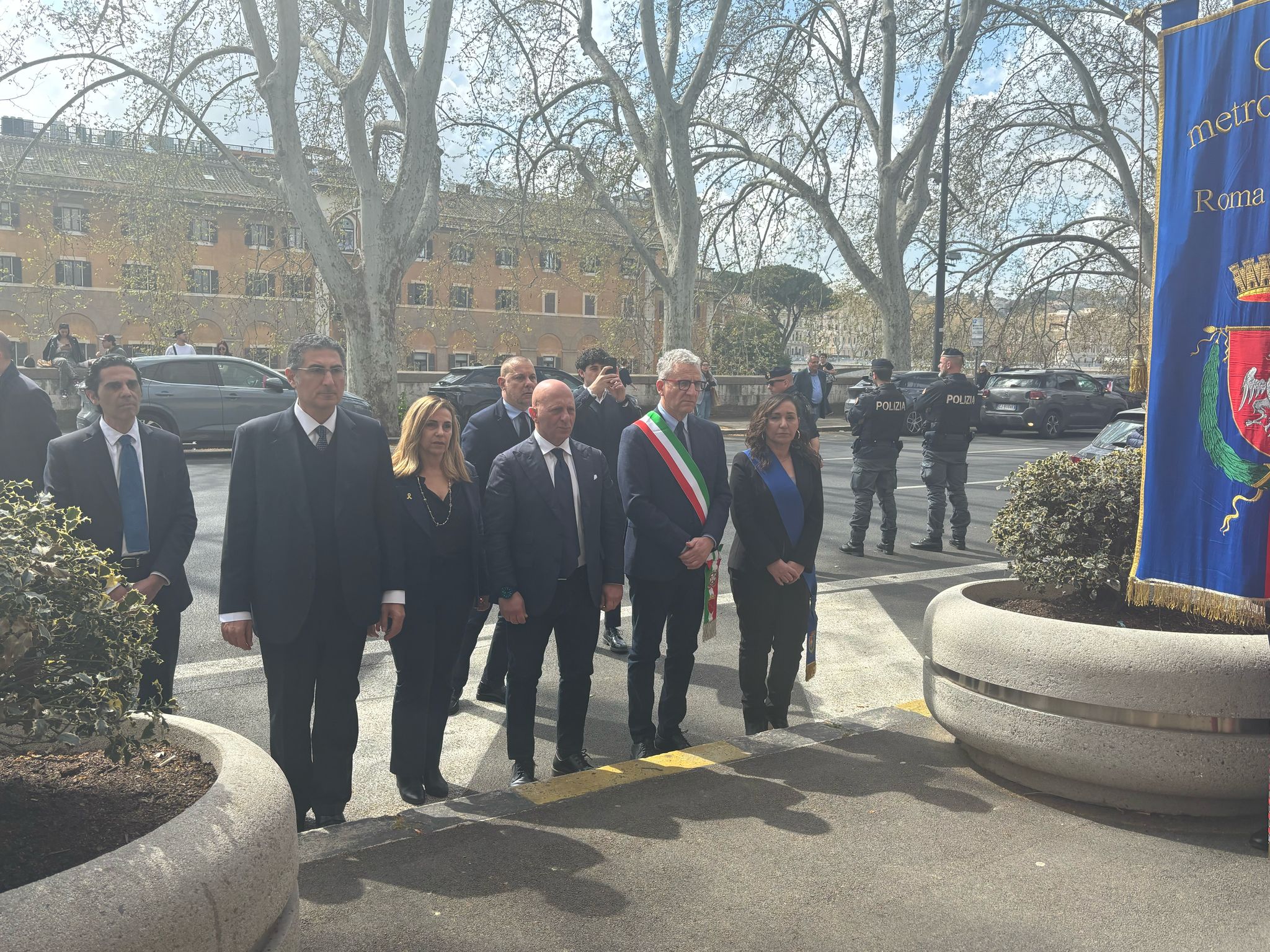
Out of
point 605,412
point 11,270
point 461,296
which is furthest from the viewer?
point 461,296

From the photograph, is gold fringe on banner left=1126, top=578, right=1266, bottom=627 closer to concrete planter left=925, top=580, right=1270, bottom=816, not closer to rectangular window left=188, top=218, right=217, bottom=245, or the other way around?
concrete planter left=925, top=580, right=1270, bottom=816

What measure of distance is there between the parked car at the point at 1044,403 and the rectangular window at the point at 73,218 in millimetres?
45300

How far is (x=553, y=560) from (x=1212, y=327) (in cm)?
264

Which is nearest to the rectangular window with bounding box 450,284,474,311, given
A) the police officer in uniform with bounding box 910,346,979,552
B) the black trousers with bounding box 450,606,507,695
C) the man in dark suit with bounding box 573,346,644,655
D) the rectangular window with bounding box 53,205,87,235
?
the rectangular window with bounding box 53,205,87,235

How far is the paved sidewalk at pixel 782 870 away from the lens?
9.87ft

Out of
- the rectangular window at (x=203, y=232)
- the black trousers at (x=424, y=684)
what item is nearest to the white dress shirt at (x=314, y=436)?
the black trousers at (x=424, y=684)

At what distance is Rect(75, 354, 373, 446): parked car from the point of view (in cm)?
1725

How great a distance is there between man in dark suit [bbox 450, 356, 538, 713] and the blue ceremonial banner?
3.12 metres

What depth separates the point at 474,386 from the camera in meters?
21.0

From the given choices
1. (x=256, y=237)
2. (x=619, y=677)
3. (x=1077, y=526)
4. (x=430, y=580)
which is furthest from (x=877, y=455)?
(x=256, y=237)

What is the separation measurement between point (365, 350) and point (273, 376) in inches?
160

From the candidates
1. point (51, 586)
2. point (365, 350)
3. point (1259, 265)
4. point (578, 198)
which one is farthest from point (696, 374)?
point (578, 198)

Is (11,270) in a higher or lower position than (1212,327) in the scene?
higher

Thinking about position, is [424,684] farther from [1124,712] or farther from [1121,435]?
[1121,435]
